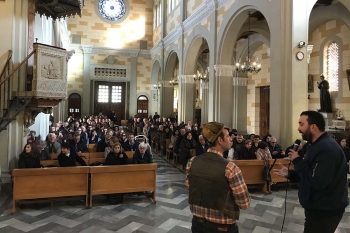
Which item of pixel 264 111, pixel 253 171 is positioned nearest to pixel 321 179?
pixel 253 171

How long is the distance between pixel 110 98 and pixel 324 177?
22517mm

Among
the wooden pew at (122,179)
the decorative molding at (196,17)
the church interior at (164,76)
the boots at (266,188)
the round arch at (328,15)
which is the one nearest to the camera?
the church interior at (164,76)

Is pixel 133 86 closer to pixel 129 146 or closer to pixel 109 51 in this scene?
pixel 109 51

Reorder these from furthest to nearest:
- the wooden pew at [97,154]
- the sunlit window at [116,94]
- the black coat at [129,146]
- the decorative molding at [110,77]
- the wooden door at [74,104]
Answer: the sunlit window at [116,94] → the decorative molding at [110,77] → the wooden door at [74,104] → the black coat at [129,146] → the wooden pew at [97,154]

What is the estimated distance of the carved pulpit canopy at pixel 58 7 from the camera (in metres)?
7.10

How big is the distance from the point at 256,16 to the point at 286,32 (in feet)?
16.1

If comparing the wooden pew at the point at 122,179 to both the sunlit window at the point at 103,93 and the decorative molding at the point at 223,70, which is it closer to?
the decorative molding at the point at 223,70

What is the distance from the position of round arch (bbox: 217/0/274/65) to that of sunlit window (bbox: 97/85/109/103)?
13.7 m

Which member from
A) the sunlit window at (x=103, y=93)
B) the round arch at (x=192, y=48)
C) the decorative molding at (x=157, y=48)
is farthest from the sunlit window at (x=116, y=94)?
the round arch at (x=192, y=48)

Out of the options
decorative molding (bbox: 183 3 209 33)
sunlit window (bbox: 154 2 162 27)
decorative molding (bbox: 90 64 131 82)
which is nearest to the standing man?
decorative molding (bbox: 183 3 209 33)

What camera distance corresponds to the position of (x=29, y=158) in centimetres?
582

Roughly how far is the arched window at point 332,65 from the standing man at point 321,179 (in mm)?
10444

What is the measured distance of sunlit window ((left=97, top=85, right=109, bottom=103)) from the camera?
23422mm

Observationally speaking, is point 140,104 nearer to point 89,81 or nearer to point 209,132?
point 89,81
